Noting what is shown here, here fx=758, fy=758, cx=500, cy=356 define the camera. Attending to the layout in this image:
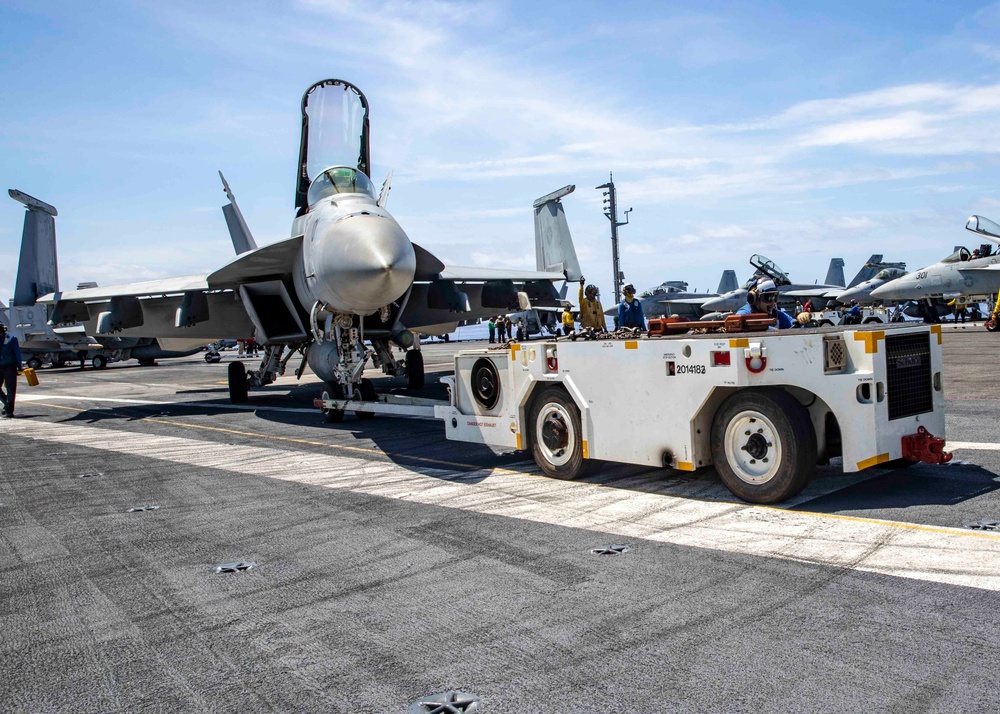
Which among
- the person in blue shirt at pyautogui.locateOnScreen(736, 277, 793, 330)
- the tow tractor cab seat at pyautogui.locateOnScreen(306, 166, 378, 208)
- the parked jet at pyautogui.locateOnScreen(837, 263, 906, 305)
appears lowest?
the person in blue shirt at pyautogui.locateOnScreen(736, 277, 793, 330)

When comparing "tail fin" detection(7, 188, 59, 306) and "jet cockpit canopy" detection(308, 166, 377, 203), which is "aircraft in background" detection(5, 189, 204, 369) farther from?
"jet cockpit canopy" detection(308, 166, 377, 203)

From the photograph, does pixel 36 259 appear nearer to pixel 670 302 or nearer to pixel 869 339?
pixel 869 339

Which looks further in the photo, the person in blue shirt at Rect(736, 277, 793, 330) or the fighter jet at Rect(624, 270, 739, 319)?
the fighter jet at Rect(624, 270, 739, 319)

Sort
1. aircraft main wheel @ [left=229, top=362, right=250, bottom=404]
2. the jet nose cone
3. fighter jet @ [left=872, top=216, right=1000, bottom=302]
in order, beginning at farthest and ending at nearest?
fighter jet @ [left=872, top=216, right=1000, bottom=302] → aircraft main wheel @ [left=229, top=362, right=250, bottom=404] → the jet nose cone

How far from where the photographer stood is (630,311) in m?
10.9

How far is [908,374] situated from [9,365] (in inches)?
680

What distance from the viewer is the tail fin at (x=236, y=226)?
67.9 ft

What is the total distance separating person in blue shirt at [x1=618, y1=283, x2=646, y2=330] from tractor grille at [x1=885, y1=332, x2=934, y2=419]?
4.61m

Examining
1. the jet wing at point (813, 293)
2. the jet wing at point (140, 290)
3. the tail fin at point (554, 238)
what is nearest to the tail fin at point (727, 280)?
the jet wing at point (813, 293)

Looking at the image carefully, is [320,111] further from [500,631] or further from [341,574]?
[500,631]

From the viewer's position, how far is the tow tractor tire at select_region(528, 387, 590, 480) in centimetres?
743

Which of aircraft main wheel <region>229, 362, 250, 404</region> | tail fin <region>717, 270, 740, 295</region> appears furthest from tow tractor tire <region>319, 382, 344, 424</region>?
tail fin <region>717, 270, 740, 295</region>

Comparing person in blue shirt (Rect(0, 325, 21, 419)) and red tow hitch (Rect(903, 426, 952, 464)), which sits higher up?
person in blue shirt (Rect(0, 325, 21, 419))

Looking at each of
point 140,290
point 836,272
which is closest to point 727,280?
point 836,272
